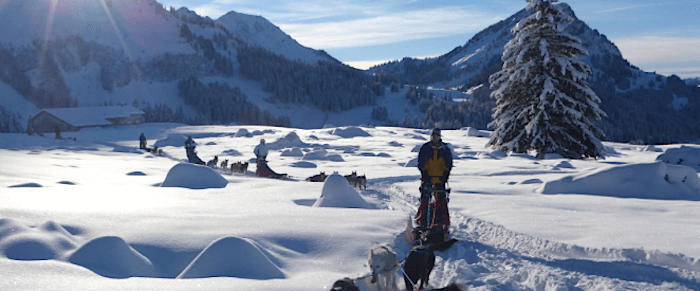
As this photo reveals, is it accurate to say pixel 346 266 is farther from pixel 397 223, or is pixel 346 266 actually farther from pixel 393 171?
pixel 393 171

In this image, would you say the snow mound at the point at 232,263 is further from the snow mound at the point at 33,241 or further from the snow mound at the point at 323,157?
the snow mound at the point at 323,157

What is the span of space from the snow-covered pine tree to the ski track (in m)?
16.5

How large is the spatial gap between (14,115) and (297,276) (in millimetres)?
120118

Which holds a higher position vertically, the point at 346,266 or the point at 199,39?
the point at 199,39

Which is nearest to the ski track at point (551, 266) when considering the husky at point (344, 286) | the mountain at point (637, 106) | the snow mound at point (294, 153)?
the husky at point (344, 286)

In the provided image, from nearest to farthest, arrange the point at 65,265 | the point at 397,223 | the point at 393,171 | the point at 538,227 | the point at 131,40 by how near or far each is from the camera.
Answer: the point at 65,265 → the point at 538,227 → the point at 397,223 → the point at 393,171 → the point at 131,40

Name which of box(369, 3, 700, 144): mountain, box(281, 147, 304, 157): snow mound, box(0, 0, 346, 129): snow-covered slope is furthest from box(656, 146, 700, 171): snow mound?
box(0, 0, 346, 129): snow-covered slope

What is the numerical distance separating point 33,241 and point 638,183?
12.0m

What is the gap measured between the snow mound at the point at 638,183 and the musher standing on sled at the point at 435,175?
5399 millimetres

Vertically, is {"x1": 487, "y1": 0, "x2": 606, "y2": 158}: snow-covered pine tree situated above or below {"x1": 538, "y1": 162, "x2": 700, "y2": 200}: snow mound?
above

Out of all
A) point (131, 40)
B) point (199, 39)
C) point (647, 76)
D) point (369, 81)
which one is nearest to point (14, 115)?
point (131, 40)

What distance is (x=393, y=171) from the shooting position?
1700 cm

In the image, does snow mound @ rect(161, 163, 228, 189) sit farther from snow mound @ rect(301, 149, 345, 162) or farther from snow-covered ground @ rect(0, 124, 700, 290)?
snow mound @ rect(301, 149, 345, 162)

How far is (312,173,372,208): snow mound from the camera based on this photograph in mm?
8742
